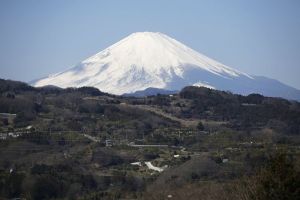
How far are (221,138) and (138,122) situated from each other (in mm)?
10065

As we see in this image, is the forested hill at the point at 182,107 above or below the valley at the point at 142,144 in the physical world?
above

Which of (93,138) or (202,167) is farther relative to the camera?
(93,138)

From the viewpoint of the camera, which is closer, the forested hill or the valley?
the valley

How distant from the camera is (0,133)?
203 ft

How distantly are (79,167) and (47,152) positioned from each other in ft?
16.0

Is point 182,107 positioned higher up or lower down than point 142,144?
higher up

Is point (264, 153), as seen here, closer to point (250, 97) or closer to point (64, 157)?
point (64, 157)

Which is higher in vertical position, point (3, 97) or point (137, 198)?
point (3, 97)

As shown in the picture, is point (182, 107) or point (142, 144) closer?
point (142, 144)

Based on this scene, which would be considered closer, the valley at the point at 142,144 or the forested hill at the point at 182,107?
the valley at the point at 142,144

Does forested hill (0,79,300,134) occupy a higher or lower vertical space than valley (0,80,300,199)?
higher

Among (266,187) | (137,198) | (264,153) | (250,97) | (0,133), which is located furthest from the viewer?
(250,97)

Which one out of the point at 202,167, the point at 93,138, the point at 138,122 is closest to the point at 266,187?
the point at 202,167

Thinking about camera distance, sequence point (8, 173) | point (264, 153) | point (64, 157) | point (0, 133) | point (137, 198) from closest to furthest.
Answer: point (137, 198) → point (8, 173) → point (264, 153) → point (64, 157) → point (0, 133)
